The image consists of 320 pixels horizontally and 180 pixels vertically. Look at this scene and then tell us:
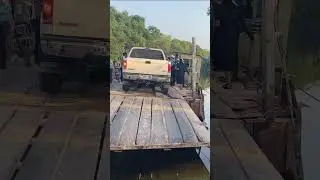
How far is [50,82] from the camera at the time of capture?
2.33m

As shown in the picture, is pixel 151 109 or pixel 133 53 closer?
pixel 133 53

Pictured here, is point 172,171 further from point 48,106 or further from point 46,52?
point 46,52

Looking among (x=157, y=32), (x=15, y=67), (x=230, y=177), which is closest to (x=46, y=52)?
(x=15, y=67)

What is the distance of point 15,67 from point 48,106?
0.26m

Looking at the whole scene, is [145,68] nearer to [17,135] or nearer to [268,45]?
[268,45]

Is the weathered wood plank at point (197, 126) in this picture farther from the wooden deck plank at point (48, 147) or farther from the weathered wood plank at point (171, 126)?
the wooden deck plank at point (48, 147)

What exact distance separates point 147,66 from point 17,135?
767 mm

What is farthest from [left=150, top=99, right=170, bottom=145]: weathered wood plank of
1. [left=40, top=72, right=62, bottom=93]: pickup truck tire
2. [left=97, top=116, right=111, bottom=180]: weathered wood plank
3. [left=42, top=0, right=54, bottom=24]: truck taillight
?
[left=42, top=0, right=54, bottom=24]: truck taillight

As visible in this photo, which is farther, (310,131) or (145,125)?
(145,125)

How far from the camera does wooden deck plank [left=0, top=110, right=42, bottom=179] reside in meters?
2.25

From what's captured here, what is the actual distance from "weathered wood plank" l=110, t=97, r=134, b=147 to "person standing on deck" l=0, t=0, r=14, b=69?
0.63 metres

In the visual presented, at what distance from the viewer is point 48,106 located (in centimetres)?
236

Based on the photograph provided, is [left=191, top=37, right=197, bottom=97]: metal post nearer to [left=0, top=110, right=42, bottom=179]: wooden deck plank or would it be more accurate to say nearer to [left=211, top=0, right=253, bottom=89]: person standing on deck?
[left=211, top=0, right=253, bottom=89]: person standing on deck

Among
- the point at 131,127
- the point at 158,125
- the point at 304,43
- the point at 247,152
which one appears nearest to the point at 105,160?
the point at 131,127
